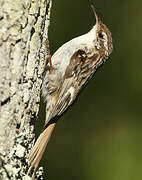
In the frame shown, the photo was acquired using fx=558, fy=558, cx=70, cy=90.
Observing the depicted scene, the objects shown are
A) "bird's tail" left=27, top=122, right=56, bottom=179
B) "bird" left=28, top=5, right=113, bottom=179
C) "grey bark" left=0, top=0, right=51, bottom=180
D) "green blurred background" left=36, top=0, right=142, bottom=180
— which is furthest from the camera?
"green blurred background" left=36, top=0, right=142, bottom=180

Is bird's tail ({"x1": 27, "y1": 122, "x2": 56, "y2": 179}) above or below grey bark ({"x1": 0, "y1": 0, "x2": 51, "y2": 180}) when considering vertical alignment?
below

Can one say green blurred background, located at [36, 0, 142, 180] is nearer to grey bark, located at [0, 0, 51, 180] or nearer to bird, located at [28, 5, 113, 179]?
bird, located at [28, 5, 113, 179]

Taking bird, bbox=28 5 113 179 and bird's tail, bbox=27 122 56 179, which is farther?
bird, bbox=28 5 113 179

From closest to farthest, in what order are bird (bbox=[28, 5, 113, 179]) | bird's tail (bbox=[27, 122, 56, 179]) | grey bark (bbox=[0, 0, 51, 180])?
grey bark (bbox=[0, 0, 51, 180]) → bird's tail (bbox=[27, 122, 56, 179]) → bird (bbox=[28, 5, 113, 179])

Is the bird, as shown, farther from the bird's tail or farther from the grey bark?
the grey bark

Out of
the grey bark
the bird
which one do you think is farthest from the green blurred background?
the grey bark

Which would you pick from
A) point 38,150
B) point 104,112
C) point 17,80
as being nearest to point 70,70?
point 38,150

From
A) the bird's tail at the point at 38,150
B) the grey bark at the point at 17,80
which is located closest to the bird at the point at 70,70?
the bird's tail at the point at 38,150

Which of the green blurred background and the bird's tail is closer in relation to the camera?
the bird's tail
